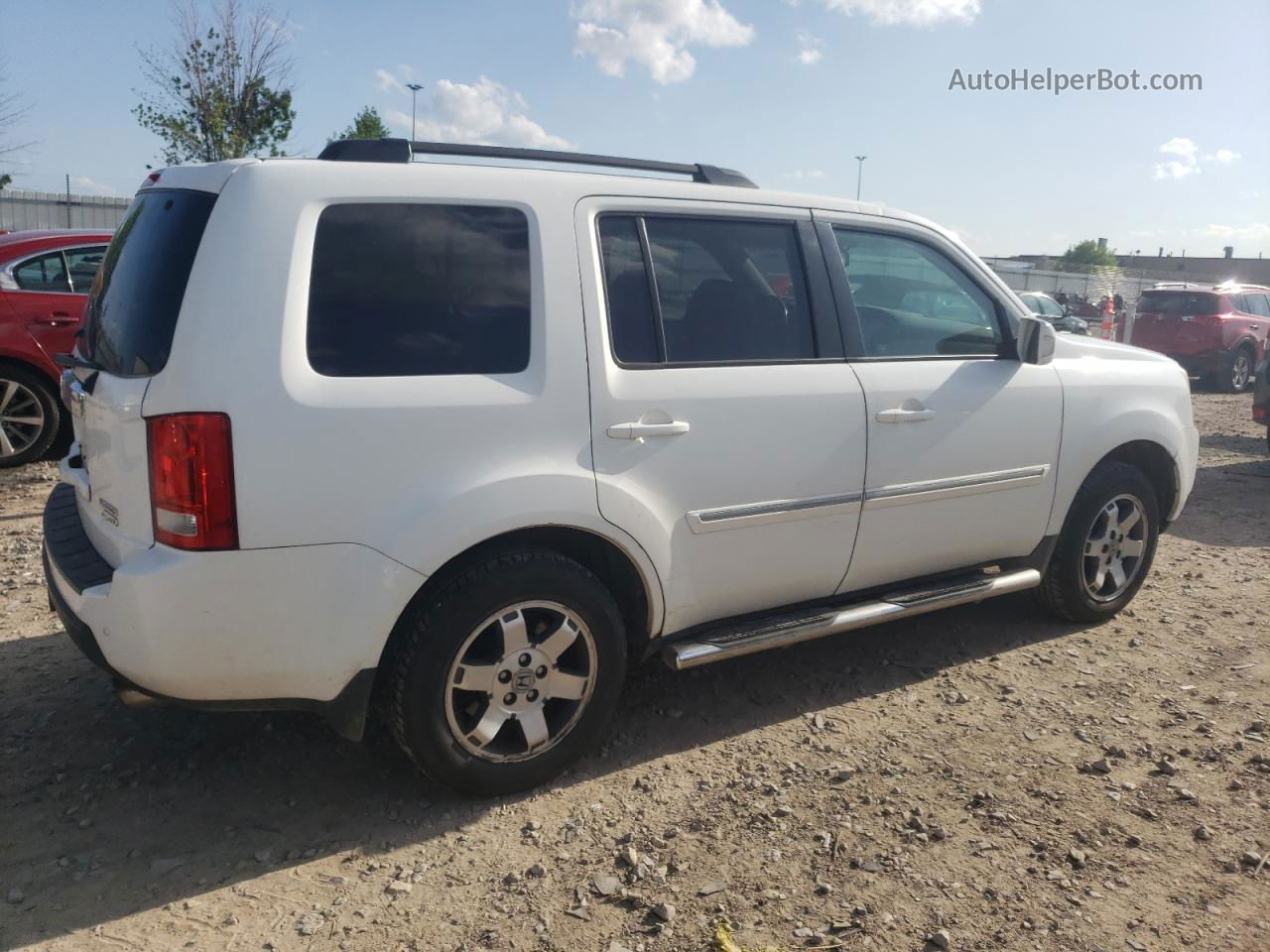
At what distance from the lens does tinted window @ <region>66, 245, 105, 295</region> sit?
7512 mm

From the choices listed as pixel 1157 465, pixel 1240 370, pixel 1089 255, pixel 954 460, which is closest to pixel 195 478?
pixel 954 460

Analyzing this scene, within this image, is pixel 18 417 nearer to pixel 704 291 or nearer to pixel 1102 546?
pixel 704 291

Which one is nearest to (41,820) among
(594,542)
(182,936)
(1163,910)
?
(182,936)

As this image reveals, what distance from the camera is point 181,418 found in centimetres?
257

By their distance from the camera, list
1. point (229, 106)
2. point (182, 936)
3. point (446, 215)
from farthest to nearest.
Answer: point (229, 106) < point (446, 215) < point (182, 936)

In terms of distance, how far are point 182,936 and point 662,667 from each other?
2.17 metres

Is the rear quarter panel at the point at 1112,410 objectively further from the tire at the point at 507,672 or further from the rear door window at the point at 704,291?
the tire at the point at 507,672

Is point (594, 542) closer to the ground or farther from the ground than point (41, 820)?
farther from the ground

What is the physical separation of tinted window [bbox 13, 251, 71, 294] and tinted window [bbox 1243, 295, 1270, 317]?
17.0m

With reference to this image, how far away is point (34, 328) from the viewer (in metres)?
7.30

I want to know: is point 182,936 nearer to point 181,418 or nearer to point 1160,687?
point 181,418

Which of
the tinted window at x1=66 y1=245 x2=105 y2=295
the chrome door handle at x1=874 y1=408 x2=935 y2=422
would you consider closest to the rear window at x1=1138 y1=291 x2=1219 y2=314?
the chrome door handle at x1=874 y1=408 x2=935 y2=422

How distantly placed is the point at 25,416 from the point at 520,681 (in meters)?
5.99

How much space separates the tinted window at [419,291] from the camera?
275 cm
